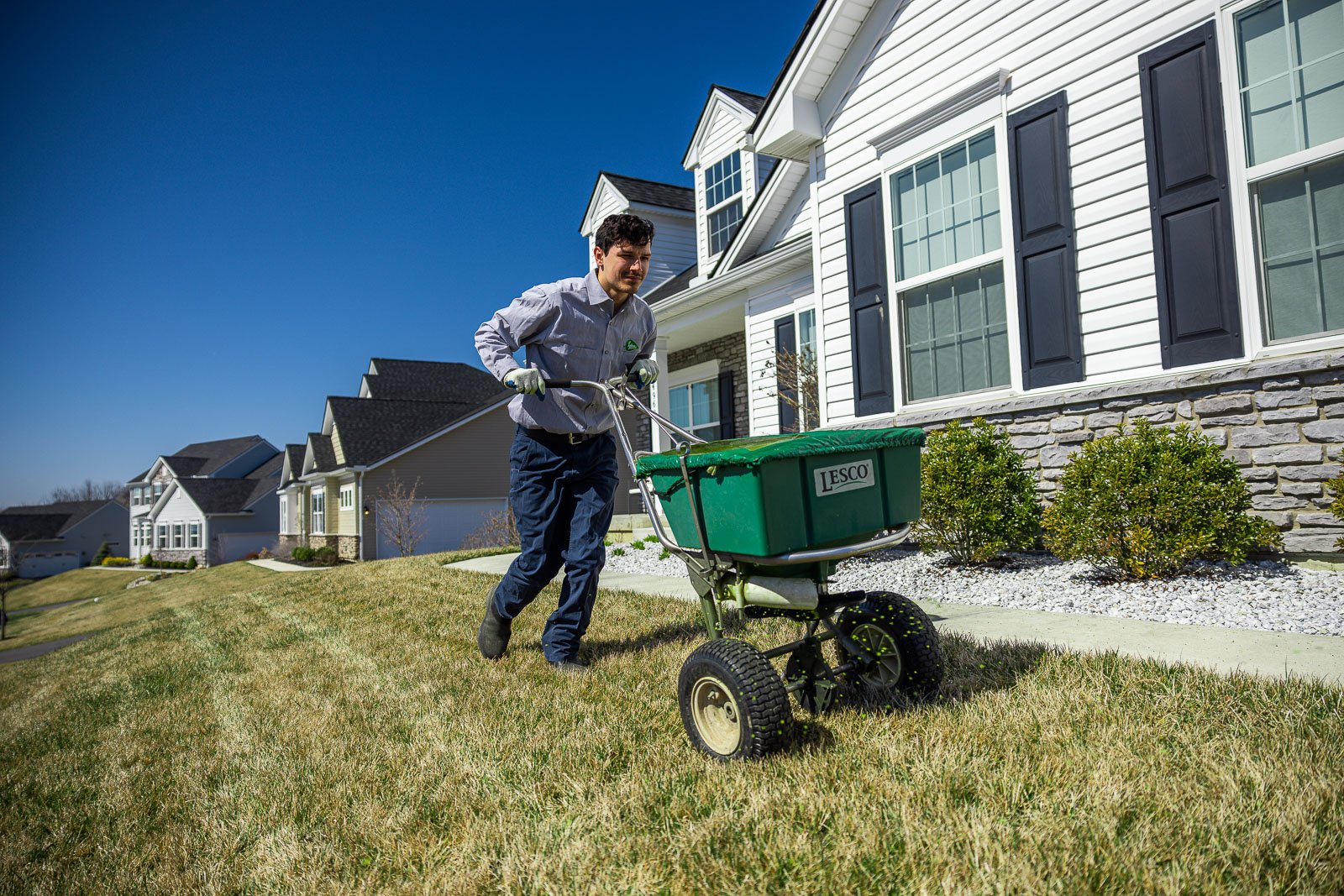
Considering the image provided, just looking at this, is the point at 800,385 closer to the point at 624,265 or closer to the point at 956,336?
the point at 956,336

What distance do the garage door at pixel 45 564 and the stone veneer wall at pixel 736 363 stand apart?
182 ft

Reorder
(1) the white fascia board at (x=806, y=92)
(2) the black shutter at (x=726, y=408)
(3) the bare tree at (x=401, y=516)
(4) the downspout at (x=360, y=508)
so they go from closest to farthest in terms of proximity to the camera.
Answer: (1) the white fascia board at (x=806, y=92) → (2) the black shutter at (x=726, y=408) → (3) the bare tree at (x=401, y=516) → (4) the downspout at (x=360, y=508)

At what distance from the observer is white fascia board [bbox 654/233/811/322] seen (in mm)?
8742

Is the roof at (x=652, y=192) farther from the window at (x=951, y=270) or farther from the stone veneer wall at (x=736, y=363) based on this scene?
the window at (x=951, y=270)

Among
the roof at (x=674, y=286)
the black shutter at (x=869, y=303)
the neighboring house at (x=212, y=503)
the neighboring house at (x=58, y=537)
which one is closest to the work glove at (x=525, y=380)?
the black shutter at (x=869, y=303)

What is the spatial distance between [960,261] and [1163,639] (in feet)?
12.9

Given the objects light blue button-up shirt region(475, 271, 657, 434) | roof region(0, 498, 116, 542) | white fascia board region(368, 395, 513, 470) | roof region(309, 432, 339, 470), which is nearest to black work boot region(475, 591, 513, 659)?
light blue button-up shirt region(475, 271, 657, 434)

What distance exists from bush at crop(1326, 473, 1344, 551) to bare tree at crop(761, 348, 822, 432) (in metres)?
4.89

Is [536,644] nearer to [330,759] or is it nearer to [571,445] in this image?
[571,445]

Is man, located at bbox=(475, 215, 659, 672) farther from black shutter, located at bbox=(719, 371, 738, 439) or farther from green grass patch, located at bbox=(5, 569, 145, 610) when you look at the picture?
green grass patch, located at bbox=(5, 569, 145, 610)

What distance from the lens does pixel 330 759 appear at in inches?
100.0

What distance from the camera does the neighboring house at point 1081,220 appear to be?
449cm

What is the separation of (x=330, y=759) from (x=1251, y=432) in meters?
5.30

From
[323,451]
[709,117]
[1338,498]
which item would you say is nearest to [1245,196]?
[1338,498]
